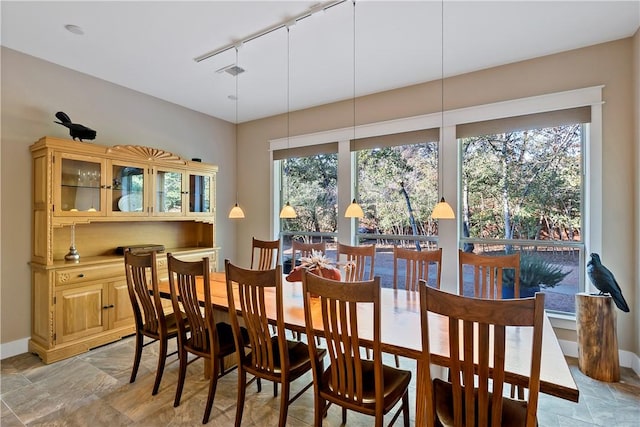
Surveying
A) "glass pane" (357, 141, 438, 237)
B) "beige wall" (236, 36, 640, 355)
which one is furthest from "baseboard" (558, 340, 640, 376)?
"glass pane" (357, 141, 438, 237)

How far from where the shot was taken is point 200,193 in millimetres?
4430

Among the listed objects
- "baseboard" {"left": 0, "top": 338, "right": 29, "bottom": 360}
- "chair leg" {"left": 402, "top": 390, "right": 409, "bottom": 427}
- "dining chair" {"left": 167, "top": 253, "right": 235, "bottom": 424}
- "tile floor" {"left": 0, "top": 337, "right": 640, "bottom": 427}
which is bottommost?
"tile floor" {"left": 0, "top": 337, "right": 640, "bottom": 427}

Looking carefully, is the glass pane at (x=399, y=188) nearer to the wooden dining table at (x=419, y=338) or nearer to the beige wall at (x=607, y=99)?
the beige wall at (x=607, y=99)

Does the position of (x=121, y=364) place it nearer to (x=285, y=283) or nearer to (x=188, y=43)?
(x=285, y=283)

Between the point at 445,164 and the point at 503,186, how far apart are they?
0.64 meters

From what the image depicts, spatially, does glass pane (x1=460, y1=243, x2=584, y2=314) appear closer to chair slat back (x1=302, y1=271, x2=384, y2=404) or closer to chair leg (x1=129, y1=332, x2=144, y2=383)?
chair slat back (x1=302, y1=271, x2=384, y2=404)

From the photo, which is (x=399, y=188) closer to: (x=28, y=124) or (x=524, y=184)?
(x=524, y=184)

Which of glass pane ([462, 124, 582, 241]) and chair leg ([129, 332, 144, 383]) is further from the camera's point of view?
glass pane ([462, 124, 582, 241])

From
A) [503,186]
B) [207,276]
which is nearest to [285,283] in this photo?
[207,276]

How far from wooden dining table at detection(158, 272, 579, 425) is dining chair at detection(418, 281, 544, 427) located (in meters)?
0.08

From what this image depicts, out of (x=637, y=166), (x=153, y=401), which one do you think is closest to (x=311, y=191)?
(x=153, y=401)

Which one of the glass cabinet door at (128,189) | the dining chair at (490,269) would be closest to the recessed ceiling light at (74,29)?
the glass cabinet door at (128,189)

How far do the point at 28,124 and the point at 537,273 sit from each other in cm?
534

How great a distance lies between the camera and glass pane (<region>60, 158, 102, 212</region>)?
3.15 metres
